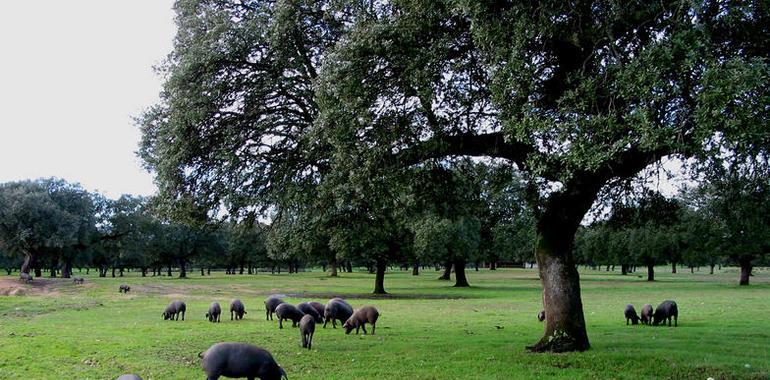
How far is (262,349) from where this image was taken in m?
10.9

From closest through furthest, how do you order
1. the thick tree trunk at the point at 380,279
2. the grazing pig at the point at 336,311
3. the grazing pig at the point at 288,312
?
the grazing pig at the point at 288,312
the grazing pig at the point at 336,311
the thick tree trunk at the point at 380,279

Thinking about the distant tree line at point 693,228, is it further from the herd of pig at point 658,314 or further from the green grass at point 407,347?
the green grass at point 407,347

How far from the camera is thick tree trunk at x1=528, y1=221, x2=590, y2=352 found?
15.1m

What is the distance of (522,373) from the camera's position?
1262 cm

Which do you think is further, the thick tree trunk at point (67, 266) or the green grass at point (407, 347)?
the thick tree trunk at point (67, 266)

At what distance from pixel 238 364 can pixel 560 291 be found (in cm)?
892

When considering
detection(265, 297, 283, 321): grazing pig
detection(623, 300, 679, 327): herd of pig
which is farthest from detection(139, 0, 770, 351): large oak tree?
detection(623, 300, 679, 327): herd of pig

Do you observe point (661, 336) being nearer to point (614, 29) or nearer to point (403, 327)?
point (403, 327)

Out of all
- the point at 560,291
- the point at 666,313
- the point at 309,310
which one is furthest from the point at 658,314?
the point at 309,310

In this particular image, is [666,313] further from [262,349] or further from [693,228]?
[693,228]

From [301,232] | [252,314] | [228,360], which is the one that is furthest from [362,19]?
[301,232]

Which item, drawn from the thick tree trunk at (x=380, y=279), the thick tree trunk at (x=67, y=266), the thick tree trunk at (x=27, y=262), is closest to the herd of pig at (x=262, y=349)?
the thick tree trunk at (x=380, y=279)

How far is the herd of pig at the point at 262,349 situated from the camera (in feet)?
34.6

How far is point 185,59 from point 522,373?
38.4 ft
